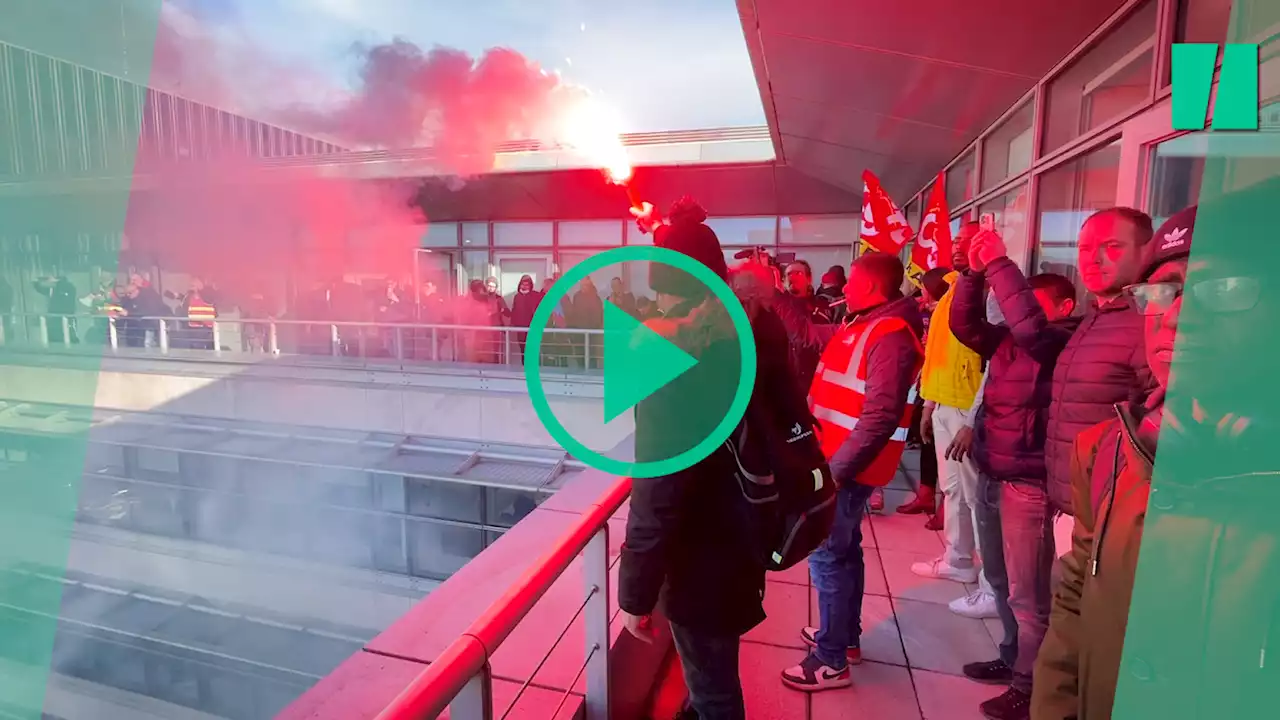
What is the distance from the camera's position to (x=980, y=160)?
5.02 m

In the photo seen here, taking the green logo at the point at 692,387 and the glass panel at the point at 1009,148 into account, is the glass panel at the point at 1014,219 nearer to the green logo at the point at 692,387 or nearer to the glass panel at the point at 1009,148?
the glass panel at the point at 1009,148

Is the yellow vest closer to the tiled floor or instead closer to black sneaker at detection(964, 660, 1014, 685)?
the tiled floor

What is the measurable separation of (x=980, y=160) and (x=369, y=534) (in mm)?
8657

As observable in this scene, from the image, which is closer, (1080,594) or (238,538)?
(1080,594)

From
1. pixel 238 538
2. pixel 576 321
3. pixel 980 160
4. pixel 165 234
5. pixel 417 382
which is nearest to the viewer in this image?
pixel 980 160

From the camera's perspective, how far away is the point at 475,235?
40.7ft

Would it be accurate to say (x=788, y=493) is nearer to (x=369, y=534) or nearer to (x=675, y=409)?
(x=675, y=409)

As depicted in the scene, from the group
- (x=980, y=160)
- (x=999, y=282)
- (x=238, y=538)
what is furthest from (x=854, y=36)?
(x=238, y=538)

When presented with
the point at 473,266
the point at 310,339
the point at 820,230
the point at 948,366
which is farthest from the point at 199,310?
the point at 948,366

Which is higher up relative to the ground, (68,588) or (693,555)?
(693,555)

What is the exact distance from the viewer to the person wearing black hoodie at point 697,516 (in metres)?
1.25

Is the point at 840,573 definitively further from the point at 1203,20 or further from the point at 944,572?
the point at 1203,20

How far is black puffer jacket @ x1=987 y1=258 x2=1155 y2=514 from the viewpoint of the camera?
154cm

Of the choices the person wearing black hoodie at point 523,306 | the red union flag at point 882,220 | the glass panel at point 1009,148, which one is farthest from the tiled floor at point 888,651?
the person wearing black hoodie at point 523,306
